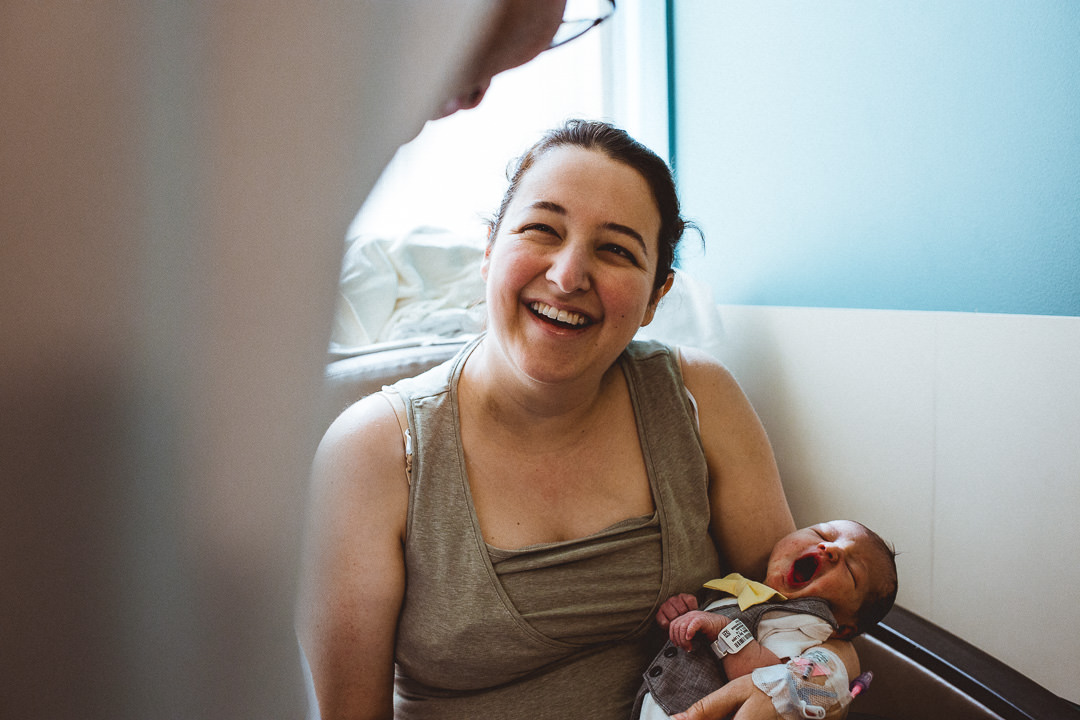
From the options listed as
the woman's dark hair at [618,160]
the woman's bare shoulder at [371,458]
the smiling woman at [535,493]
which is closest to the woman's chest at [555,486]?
the smiling woman at [535,493]

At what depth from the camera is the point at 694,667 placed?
3.57 ft

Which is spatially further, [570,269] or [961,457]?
[961,457]

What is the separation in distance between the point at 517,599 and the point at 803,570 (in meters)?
0.53

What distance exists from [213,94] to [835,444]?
68.4 inches

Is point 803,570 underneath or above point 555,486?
underneath

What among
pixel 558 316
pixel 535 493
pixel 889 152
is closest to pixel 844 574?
pixel 535 493

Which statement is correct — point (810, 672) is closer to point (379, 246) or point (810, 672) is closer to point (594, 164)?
point (594, 164)

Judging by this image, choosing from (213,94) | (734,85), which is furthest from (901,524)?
(213,94)

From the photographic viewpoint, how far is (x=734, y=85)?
2102 millimetres

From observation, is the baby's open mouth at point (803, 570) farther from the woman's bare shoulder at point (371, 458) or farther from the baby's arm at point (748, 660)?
the woman's bare shoulder at point (371, 458)

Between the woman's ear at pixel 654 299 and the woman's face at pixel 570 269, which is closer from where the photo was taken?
the woman's face at pixel 570 269

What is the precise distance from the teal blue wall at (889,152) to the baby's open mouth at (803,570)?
606 mm

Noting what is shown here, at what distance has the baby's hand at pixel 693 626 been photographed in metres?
1.08

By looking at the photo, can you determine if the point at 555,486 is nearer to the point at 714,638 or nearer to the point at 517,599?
the point at 517,599
